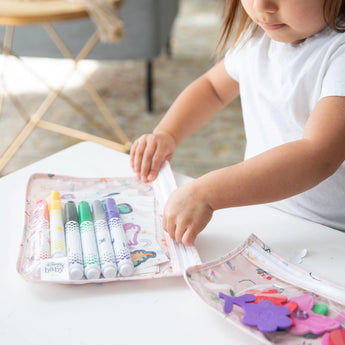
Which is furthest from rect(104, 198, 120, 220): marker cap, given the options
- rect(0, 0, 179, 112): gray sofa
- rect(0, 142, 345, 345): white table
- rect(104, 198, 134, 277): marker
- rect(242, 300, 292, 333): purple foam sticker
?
rect(0, 0, 179, 112): gray sofa

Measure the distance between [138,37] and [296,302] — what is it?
1.68 metres

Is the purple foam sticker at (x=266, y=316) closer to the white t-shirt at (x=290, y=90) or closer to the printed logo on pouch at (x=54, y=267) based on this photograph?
the printed logo on pouch at (x=54, y=267)

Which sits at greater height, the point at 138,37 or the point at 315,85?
the point at 315,85

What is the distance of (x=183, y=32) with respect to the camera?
320cm

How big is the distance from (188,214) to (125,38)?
1.57m

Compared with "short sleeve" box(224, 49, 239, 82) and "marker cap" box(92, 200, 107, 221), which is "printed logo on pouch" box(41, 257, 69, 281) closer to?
"marker cap" box(92, 200, 107, 221)

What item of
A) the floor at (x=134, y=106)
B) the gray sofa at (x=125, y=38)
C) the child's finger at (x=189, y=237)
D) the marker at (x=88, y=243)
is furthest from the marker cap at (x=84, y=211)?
the gray sofa at (x=125, y=38)

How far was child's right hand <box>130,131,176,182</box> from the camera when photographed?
71cm

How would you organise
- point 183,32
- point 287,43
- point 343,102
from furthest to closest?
point 183,32 → point 287,43 → point 343,102

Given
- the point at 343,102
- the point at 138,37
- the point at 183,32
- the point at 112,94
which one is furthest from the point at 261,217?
the point at 183,32

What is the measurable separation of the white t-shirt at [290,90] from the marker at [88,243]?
1.04ft

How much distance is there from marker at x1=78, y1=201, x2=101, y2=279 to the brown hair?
1.05 ft

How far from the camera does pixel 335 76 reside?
24.5 inches

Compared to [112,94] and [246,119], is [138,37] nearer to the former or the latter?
[112,94]
